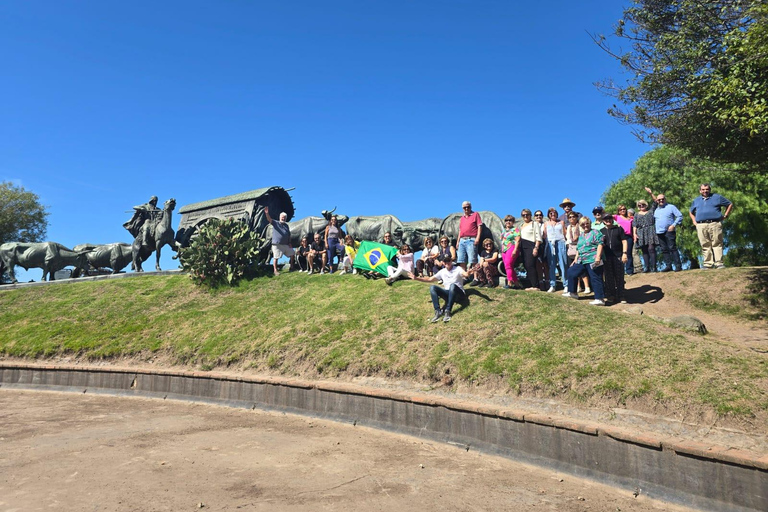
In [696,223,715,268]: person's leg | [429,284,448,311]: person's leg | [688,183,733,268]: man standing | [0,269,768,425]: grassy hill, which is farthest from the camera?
[696,223,715,268]: person's leg

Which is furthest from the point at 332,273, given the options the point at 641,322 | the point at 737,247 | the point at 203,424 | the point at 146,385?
the point at 737,247

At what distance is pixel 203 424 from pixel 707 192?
12.5 metres

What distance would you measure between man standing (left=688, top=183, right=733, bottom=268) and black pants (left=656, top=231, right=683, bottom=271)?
650 millimetres

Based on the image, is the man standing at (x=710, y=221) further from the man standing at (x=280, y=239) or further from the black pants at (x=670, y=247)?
the man standing at (x=280, y=239)

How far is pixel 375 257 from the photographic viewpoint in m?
15.0

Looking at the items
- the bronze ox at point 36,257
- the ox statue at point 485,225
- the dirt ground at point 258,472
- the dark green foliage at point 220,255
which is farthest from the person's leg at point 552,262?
the bronze ox at point 36,257

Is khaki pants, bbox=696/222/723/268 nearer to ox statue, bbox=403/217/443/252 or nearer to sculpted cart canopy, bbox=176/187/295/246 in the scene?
ox statue, bbox=403/217/443/252

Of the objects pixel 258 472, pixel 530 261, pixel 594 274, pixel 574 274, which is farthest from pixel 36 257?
pixel 594 274

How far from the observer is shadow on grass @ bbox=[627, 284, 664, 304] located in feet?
37.3

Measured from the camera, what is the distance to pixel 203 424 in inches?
330

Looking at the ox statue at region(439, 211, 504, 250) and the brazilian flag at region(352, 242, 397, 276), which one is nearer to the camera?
the brazilian flag at region(352, 242, 397, 276)

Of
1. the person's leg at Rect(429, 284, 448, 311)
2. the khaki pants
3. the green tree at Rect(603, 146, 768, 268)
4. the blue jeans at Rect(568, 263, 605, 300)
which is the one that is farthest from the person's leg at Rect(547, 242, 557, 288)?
the green tree at Rect(603, 146, 768, 268)

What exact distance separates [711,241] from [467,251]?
241 inches

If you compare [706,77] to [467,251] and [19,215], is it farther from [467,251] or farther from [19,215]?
[19,215]
